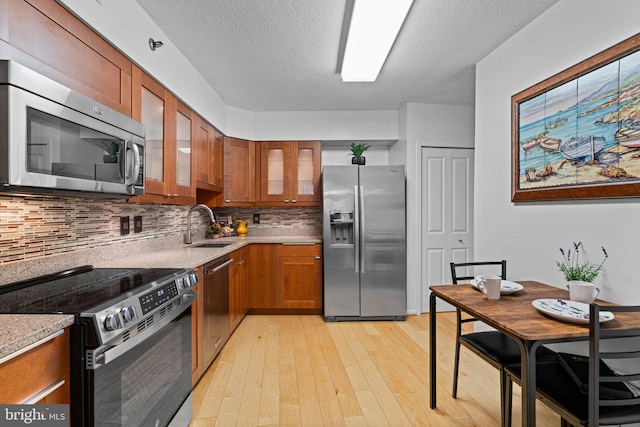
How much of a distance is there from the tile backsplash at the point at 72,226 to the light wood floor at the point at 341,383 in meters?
1.18

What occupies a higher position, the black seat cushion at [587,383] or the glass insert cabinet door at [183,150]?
the glass insert cabinet door at [183,150]

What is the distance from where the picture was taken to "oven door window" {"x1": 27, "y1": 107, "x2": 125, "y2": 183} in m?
1.22

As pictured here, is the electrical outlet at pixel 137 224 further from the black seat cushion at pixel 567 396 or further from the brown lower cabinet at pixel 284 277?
the black seat cushion at pixel 567 396

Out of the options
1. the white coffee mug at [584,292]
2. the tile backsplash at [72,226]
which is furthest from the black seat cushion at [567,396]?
the tile backsplash at [72,226]

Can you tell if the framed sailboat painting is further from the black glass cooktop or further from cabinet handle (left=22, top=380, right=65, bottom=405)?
cabinet handle (left=22, top=380, right=65, bottom=405)

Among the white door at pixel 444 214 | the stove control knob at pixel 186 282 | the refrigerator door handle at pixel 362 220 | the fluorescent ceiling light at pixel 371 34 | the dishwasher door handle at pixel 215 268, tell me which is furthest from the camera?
the white door at pixel 444 214

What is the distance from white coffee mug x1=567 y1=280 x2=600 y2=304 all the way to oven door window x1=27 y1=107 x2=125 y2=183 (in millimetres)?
2271

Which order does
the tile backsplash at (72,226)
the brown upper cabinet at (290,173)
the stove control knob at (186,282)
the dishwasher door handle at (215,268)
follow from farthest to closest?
the brown upper cabinet at (290,173), the dishwasher door handle at (215,268), the stove control knob at (186,282), the tile backsplash at (72,226)

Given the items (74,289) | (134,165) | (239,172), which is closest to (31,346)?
(74,289)

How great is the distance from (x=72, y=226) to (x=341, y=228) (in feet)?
8.46

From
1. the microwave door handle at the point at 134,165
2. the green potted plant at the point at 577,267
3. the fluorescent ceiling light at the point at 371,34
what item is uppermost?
the fluorescent ceiling light at the point at 371,34

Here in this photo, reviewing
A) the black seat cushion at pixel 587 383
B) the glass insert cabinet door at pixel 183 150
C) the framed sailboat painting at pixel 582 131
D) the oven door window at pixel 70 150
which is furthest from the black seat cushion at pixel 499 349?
the glass insert cabinet door at pixel 183 150

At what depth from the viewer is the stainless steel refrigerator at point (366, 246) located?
3.77m

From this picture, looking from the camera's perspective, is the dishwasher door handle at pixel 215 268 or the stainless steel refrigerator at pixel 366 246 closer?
the dishwasher door handle at pixel 215 268
